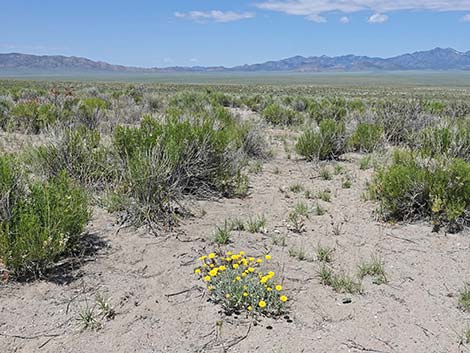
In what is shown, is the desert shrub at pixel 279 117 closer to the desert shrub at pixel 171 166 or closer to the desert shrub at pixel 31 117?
the desert shrub at pixel 31 117

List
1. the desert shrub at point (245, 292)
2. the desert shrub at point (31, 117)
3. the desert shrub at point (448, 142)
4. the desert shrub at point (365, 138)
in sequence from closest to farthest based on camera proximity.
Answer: the desert shrub at point (245, 292) → the desert shrub at point (448, 142) → the desert shrub at point (365, 138) → the desert shrub at point (31, 117)

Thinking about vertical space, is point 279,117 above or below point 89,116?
below

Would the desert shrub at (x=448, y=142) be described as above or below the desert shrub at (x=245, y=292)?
above

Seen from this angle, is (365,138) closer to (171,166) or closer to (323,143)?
(323,143)

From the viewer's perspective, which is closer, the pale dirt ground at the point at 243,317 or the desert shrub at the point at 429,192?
the pale dirt ground at the point at 243,317

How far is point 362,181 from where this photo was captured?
26.6 ft

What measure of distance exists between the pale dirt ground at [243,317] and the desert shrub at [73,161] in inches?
47.7

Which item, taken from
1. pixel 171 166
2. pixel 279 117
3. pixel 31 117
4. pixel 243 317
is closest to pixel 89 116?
pixel 31 117

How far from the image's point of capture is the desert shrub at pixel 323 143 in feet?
32.4

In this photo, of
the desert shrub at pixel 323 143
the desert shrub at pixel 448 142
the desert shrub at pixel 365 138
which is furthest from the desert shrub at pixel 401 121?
the desert shrub at pixel 448 142

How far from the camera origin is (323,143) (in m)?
9.92

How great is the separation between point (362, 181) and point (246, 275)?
4.38 m

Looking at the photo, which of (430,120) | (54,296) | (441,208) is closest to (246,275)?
(54,296)

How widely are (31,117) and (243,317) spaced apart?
10737 mm
